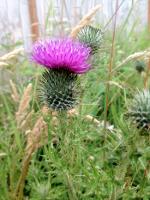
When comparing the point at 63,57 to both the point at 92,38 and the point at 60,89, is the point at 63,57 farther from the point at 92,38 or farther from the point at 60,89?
the point at 92,38

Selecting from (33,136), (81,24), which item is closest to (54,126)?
(33,136)

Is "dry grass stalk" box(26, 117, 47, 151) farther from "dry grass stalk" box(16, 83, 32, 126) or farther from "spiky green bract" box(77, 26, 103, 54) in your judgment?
"spiky green bract" box(77, 26, 103, 54)

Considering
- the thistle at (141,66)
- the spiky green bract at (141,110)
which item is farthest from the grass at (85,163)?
the thistle at (141,66)

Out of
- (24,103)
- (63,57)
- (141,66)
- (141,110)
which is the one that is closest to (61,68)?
(63,57)

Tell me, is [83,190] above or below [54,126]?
below

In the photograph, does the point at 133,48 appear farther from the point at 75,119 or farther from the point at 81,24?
the point at 75,119

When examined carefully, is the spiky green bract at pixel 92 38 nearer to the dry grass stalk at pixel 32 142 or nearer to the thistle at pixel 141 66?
the dry grass stalk at pixel 32 142

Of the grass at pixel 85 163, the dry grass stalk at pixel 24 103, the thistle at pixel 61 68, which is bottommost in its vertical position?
the grass at pixel 85 163
